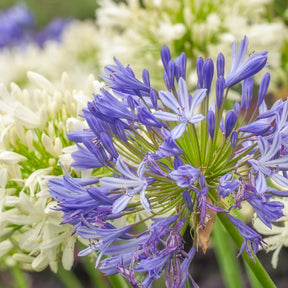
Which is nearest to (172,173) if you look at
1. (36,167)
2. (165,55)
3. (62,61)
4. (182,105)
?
(182,105)

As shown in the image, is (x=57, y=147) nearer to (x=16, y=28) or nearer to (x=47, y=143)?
(x=47, y=143)

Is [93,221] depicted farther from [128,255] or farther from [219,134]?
[219,134]

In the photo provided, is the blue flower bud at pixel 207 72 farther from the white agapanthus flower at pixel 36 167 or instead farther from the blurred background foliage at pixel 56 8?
the blurred background foliage at pixel 56 8

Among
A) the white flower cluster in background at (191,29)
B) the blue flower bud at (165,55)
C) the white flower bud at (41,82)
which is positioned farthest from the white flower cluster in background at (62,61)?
the blue flower bud at (165,55)

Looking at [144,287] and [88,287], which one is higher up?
[144,287]

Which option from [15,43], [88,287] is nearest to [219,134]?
[88,287]

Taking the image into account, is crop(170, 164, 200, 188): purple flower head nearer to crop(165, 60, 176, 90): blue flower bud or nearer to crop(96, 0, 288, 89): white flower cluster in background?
crop(165, 60, 176, 90): blue flower bud
